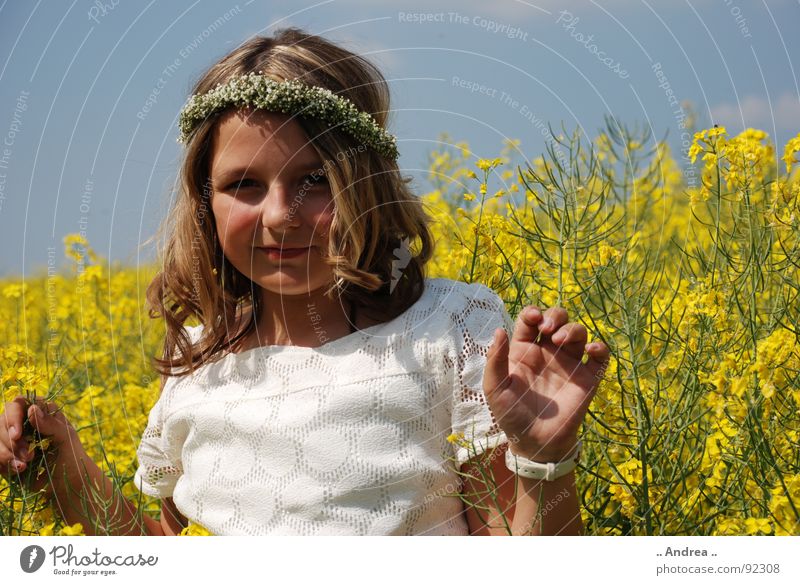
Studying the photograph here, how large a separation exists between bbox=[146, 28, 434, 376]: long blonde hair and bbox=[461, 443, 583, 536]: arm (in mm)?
327

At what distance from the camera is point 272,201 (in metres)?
1.62

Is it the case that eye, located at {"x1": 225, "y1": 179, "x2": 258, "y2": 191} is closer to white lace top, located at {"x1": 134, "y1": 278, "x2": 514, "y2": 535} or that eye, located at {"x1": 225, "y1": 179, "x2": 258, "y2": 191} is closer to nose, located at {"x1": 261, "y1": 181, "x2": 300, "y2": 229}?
nose, located at {"x1": 261, "y1": 181, "x2": 300, "y2": 229}

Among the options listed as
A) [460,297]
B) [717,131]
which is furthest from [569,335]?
[717,131]

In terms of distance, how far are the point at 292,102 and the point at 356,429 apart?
56 cm

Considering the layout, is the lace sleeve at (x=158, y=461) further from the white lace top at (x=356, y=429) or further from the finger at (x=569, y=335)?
the finger at (x=569, y=335)

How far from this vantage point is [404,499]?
1.65 metres

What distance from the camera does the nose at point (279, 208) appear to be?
1608mm

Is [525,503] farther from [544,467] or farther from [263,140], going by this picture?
[263,140]

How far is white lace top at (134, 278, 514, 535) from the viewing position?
1.65m

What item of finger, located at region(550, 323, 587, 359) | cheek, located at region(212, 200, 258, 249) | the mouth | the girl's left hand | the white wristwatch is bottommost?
the white wristwatch

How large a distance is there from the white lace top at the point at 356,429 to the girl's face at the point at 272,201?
0.16 metres

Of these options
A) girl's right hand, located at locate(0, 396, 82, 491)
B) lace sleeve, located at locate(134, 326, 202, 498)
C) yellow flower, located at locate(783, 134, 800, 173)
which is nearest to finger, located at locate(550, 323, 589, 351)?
yellow flower, located at locate(783, 134, 800, 173)
